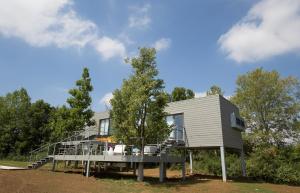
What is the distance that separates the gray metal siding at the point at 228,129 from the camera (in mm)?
20841

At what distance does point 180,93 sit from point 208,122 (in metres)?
28.0

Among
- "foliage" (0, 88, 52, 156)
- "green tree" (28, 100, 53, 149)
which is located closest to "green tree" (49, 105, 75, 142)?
"green tree" (28, 100, 53, 149)

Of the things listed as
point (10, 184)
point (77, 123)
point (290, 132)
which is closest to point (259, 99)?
point (290, 132)

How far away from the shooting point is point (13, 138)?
43375 millimetres

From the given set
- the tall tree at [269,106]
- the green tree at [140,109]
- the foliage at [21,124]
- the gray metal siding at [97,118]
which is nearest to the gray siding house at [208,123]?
the green tree at [140,109]

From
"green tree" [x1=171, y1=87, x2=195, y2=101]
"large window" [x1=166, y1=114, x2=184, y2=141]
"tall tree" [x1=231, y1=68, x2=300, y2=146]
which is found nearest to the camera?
"large window" [x1=166, y1=114, x2=184, y2=141]

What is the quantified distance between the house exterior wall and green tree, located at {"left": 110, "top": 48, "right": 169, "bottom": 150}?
2107mm

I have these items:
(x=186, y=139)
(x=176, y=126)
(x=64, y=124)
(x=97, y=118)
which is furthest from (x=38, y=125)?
(x=186, y=139)

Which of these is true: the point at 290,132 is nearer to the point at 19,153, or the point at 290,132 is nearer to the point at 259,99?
the point at 259,99

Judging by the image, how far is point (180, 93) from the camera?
160 feet

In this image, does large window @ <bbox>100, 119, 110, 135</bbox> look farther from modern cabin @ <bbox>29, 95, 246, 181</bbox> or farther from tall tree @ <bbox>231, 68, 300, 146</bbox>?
tall tree @ <bbox>231, 68, 300, 146</bbox>

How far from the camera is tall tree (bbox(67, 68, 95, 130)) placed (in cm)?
3014

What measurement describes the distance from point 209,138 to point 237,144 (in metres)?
4.42

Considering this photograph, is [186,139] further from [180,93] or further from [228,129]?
[180,93]
